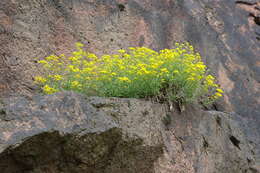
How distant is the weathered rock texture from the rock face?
1599mm

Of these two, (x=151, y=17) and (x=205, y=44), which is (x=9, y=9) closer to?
(x=151, y=17)

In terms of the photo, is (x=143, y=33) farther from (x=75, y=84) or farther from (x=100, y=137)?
Result: (x=100, y=137)

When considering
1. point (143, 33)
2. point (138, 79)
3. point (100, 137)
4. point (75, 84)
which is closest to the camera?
point (100, 137)

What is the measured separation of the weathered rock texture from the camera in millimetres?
4906

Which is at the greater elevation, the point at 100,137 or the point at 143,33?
the point at 100,137

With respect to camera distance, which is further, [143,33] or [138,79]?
[143,33]

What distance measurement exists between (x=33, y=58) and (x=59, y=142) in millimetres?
2293

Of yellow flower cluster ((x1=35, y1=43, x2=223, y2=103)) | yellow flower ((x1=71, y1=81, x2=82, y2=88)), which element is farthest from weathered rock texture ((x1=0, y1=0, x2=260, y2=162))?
yellow flower ((x1=71, y1=81, x2=82, y2=88))

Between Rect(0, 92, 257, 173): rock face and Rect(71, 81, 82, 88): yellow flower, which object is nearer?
Rect(0, 92, 257, 173): rock face

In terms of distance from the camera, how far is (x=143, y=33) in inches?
261

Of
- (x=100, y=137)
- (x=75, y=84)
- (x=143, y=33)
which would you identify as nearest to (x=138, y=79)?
(x=75, y=84)

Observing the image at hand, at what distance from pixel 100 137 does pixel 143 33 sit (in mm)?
3730

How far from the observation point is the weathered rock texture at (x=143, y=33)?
4.91 meters

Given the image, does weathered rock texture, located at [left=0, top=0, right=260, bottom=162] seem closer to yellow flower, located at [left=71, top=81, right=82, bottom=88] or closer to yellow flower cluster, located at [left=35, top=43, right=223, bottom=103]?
yellow flower cluster, located at [left=35, top=43, right=223, bottom=103]
